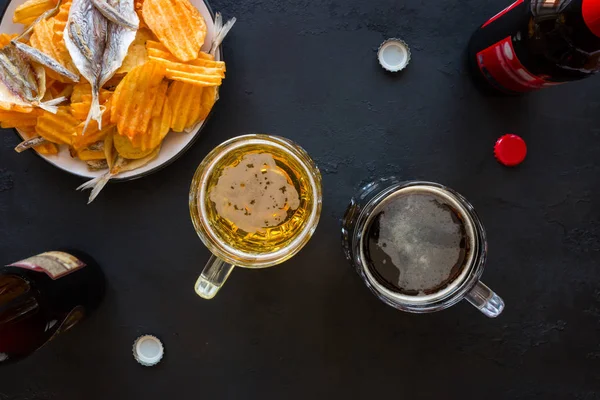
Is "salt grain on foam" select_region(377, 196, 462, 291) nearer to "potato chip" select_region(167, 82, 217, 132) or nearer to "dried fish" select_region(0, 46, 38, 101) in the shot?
"potato chip" select_region(167, 82, 217, 132)

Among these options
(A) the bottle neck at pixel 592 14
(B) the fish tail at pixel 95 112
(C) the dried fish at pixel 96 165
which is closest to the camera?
(A) the bottle neck at pixel 592 14

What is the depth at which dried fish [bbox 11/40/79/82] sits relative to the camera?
0.88 metres

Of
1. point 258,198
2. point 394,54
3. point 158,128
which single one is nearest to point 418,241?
point 258,198

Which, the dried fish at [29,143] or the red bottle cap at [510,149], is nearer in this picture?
the dried fish at [29,143]

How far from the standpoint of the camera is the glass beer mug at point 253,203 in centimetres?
91

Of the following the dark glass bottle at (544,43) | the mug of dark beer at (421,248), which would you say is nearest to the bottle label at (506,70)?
the dark glass bottle at (544,43)

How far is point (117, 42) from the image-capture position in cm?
89

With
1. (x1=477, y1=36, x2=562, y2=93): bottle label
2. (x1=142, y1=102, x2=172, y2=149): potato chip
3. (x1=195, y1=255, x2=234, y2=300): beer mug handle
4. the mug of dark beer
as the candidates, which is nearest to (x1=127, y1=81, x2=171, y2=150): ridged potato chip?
(x1=142, y1=102, x2=172, y2=149): potato chip

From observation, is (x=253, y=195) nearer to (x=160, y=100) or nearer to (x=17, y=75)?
(x=160, y=100)

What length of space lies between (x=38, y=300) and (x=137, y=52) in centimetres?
47

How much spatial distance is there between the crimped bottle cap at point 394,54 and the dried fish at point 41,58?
584 millimetres

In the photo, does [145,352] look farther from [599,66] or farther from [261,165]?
[599,66]

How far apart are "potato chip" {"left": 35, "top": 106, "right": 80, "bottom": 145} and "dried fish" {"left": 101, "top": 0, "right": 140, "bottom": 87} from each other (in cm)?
9

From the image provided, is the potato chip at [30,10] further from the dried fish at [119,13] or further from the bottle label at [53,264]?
the bottle label at [53,264]
